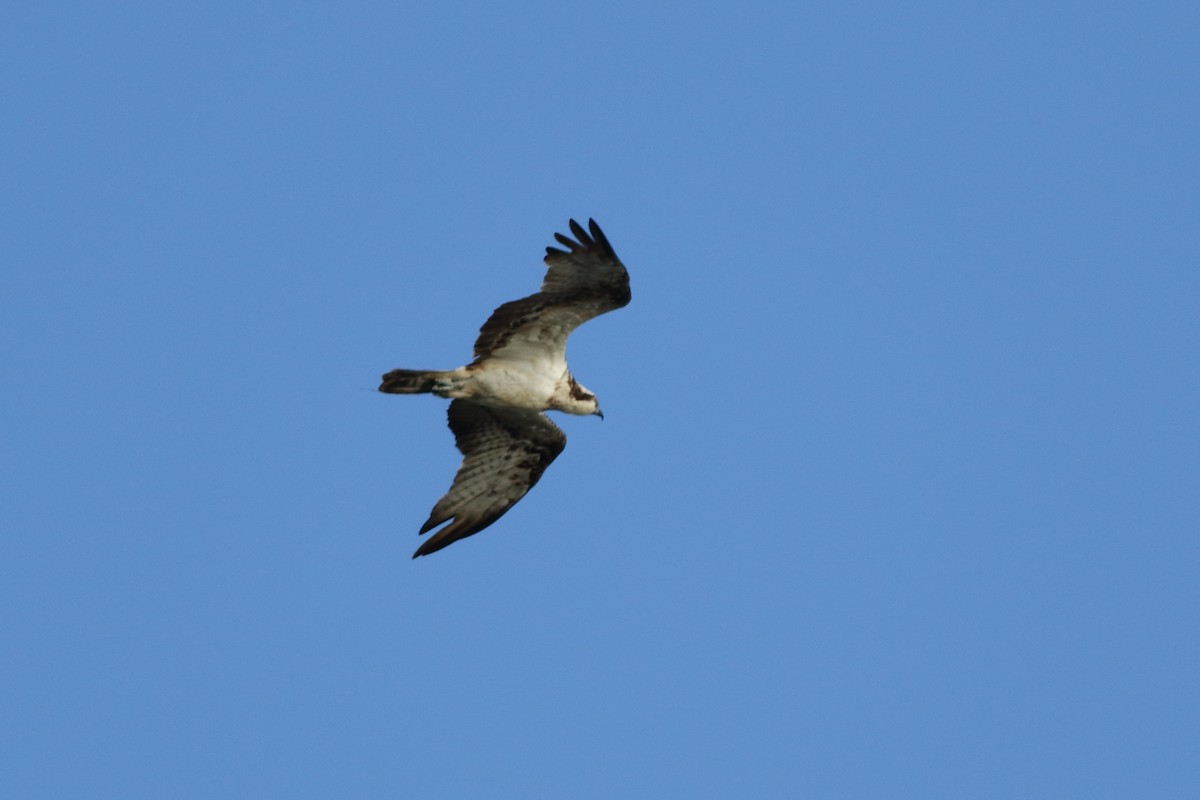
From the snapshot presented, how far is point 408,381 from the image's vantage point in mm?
13422

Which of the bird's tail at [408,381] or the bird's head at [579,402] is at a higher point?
the bird's head at [579,402]

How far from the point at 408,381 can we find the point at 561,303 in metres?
1.55

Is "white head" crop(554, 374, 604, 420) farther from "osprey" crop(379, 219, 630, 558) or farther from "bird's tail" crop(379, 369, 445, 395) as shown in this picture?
"bird's tail" crop(379, 369, 445, 395)

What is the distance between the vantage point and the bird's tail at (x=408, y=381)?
43.7 ft

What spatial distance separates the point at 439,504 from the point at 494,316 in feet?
7.43

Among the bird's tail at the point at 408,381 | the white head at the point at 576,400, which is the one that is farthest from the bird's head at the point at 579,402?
the bird's tail at the point at 408,381

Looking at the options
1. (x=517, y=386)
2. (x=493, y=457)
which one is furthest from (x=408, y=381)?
(x=493, y=457)

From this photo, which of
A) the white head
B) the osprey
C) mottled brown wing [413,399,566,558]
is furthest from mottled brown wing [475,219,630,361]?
mottled brown wing [413,399,566,558]

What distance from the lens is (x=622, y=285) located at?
43.7ft

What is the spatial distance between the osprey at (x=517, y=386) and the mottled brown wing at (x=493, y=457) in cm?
1

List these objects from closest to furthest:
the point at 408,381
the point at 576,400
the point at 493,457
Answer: the point at 408,381 → the point at 576,400 → the point at 493,457

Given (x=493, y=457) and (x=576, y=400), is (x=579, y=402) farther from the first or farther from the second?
(x=493, y=457)

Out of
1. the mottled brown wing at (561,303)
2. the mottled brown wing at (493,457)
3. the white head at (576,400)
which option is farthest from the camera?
the mottled brown wing at (493,457)

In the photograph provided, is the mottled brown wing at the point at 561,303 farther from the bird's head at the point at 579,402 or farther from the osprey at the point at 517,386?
the bird's head at the point at 579,402
